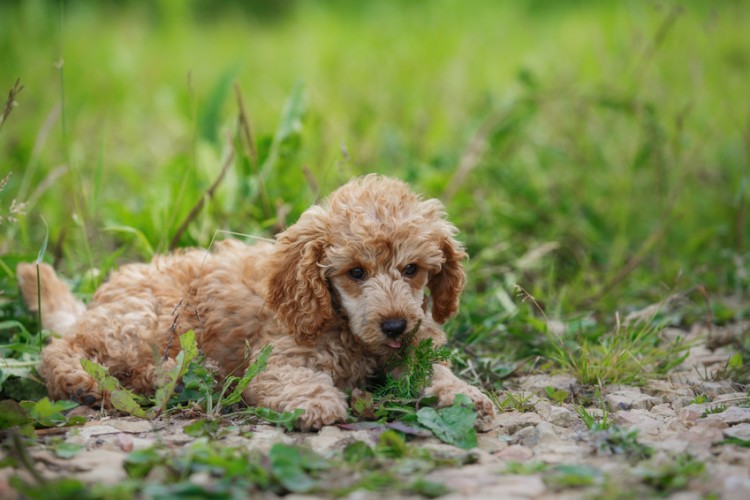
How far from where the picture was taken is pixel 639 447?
338 centimetres

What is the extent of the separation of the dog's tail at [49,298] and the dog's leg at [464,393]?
221cm

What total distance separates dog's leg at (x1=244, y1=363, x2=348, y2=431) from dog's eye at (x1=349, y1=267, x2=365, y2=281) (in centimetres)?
51

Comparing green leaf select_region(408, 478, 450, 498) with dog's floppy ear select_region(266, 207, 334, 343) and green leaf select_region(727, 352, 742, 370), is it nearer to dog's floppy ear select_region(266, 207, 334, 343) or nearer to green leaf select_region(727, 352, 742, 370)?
dog's floppy ear select_region(266, 207, 334, 343)

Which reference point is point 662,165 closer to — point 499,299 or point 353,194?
point 499,299

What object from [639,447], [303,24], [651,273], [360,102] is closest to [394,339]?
Answer: [639,447]

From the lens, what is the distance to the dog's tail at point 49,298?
4.86 meters

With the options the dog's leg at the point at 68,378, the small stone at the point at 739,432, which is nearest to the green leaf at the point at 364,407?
the dog's leg at the point at 68,378

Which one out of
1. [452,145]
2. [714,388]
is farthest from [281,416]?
[452,145]

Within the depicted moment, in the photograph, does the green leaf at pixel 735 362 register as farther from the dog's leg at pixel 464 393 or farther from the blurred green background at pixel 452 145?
the dog's leg at pixel 464 393

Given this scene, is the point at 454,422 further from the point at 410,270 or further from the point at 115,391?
the point at 115,391

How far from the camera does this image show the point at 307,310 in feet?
13.3

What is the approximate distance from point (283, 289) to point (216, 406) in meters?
0.68

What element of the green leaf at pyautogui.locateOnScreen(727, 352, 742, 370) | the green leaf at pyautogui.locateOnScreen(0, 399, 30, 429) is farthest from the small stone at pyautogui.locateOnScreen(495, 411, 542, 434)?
the green leaf at pyautogui.locateOnScreen(0, 399, 30, 429)

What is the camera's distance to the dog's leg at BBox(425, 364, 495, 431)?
153 inches
